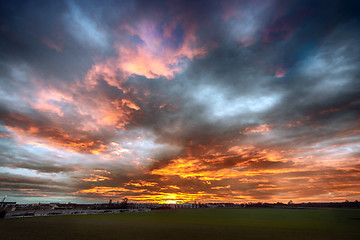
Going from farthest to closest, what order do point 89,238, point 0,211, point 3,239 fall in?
1. point 0,211
2. point 89,238
3. point 3,239

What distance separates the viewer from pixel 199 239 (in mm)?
28109

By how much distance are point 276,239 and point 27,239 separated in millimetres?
37187

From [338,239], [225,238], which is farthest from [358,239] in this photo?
[225,238]

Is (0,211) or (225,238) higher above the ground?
(0,211)

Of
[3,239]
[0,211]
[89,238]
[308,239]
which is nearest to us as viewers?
[3,239]

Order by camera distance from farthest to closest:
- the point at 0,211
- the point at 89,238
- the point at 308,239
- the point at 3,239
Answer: the point at 0,211 → the point at 308,239 → the point at 89,238 → the point at 3,239

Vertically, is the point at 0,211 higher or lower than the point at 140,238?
higher

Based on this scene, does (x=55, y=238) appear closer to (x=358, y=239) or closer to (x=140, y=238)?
(x=140, y=238)

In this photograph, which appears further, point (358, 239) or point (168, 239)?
point (358, 239)

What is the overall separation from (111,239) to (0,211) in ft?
219

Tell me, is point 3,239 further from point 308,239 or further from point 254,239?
point 308,239

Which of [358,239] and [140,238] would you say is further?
[358,239]

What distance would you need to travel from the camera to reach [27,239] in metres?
25.8

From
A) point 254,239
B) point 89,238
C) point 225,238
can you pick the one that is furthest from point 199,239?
point 89,238
